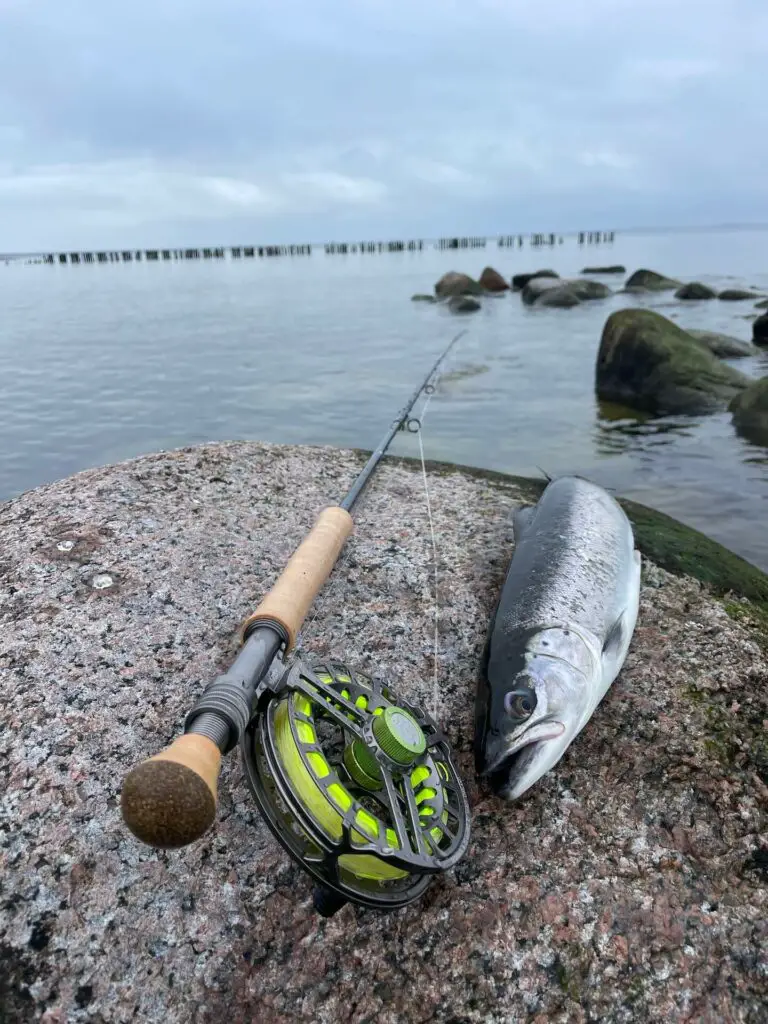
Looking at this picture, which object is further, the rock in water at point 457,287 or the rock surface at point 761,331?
the rock in water at point 457,287

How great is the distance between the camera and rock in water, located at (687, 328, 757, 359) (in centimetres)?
1902

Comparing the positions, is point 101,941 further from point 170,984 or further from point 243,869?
point 243,869

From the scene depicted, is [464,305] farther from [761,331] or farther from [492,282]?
[761,331]

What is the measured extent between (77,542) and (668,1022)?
3.83m

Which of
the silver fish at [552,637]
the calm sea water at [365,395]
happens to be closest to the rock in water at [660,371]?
the calm sea water at [365,395]

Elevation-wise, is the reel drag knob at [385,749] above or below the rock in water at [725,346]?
above

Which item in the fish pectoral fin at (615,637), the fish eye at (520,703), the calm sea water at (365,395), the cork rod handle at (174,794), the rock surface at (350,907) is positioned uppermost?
the cork rod handle at (174,794)

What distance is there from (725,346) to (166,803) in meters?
20.8

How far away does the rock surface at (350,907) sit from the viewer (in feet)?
7.59

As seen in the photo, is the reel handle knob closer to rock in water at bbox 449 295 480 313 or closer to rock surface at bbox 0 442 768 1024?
rock surface at bbox 0 442 768 1024

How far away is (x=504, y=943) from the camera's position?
95.7 inches

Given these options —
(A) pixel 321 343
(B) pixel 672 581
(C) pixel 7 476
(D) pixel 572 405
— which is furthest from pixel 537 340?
(B) pixel 672 581

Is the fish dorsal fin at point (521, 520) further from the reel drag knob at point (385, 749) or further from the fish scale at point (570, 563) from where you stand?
the reel drag knob at point (385, 749)

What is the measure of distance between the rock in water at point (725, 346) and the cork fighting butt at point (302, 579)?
1797 cm
